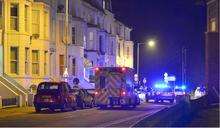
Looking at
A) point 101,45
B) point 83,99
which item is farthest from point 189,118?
point 101,45

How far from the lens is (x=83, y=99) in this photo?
4291cm

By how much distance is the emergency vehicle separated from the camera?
4128 cm

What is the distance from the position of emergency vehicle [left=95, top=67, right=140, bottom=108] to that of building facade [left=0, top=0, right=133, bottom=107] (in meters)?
6.17

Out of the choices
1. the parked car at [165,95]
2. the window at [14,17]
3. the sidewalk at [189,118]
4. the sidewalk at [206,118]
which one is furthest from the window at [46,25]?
the sidewalk at [206,118]

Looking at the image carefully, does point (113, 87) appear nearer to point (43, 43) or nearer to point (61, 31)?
point (43, 43)

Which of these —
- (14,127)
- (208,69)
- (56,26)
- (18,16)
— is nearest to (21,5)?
(18,16)

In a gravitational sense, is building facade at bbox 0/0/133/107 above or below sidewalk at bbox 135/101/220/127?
above

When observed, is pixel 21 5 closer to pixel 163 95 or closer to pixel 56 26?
pixel 56 26

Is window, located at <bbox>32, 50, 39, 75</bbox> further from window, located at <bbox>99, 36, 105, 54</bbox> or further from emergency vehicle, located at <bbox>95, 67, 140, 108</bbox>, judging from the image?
window, located at <bbox>99, 36, 105, 54</bbox>

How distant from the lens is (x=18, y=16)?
157ft

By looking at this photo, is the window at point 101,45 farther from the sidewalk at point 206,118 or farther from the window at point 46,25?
the sidewalk at point 206,118

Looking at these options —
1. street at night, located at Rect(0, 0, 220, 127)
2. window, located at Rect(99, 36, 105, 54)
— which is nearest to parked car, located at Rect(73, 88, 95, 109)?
street at night, located at Rect(0, 0, 220, 127)

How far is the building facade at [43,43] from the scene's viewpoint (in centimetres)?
4750

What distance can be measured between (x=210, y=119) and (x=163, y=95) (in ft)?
122
